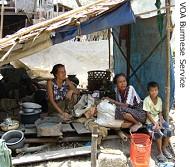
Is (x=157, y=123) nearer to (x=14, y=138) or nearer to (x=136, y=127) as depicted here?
(x=136, y=127)

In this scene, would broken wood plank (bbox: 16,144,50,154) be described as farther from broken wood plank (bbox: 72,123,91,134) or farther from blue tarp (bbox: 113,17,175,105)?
blue tarp (bbox: 113,17,175,105)

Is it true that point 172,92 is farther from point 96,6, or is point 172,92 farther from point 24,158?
point 24,158

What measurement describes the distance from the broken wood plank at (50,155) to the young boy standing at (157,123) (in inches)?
45.6

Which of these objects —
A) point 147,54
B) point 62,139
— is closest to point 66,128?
point 62,139

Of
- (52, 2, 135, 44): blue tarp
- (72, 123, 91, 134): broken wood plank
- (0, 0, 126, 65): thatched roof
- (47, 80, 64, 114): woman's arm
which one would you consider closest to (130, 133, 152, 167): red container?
(72, 123, 91, 134): broken wood plank

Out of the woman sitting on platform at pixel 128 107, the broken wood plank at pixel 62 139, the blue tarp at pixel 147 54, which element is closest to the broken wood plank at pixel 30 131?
the broken wood plank at pixel 62 139

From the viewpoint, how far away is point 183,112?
355 centimetres

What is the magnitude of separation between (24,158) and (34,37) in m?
1.90

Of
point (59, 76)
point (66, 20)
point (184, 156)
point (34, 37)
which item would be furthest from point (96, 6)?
point (184, 156)

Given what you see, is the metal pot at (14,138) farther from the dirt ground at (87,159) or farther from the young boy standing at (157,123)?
the young boy standing at (157,123)

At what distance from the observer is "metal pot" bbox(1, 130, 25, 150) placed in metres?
5.94

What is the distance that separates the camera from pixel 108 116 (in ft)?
20.9

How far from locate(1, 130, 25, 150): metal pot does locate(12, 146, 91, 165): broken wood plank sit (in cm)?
22

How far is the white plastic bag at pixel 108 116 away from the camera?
20.9 ft
